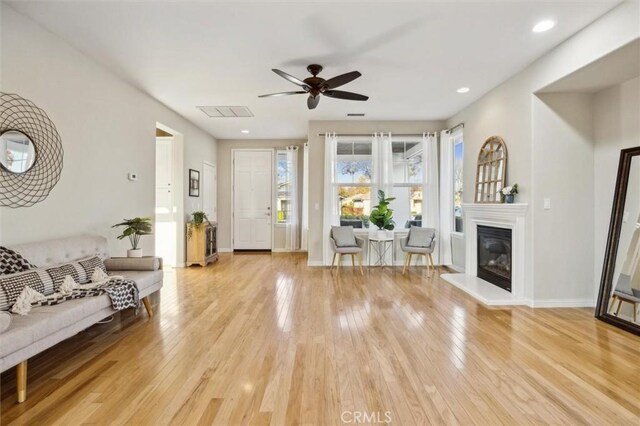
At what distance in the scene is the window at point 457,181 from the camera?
5.66 meters

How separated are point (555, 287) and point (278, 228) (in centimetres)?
568

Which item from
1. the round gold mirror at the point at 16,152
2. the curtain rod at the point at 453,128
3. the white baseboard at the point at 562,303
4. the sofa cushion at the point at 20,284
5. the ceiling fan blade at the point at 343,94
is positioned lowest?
the white baseboard at the point at 562,303

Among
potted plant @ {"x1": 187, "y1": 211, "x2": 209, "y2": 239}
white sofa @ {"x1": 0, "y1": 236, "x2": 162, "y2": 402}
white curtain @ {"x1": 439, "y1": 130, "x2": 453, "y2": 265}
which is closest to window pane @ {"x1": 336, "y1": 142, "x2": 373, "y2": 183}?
white curtain @ {"x1": 439, "y1": 130, "x2": 453, "y2": 265}

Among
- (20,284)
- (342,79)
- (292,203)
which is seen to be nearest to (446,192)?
(342,79)

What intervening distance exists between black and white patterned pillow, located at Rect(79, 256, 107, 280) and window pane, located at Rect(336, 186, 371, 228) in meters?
4.02

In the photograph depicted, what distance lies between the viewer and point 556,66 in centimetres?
323

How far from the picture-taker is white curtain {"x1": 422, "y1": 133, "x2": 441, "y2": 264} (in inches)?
234

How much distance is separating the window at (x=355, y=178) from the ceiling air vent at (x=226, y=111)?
6.02 feet

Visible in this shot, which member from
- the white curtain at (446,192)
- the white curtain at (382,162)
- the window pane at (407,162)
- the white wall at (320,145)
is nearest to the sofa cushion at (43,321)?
the white wall at (320,145)

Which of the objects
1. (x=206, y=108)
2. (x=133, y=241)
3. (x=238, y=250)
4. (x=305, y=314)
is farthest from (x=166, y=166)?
(x=305, y=314)

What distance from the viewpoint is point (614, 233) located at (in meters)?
3.23

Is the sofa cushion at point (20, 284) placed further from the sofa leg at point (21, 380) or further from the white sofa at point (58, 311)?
the sofa leg at point (21, 380)

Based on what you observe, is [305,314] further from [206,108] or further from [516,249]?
[206,108]

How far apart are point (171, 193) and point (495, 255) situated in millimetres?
5455
